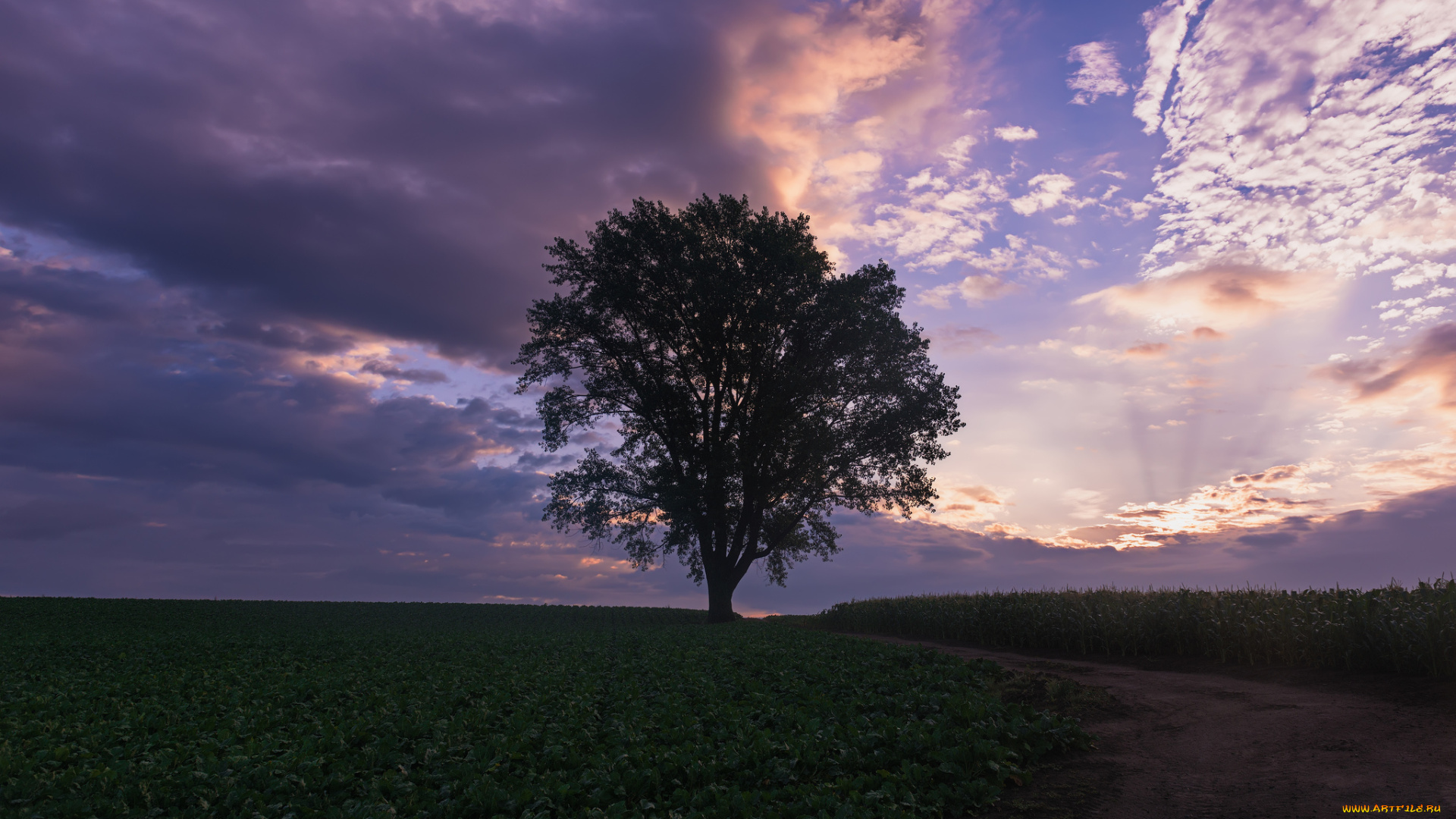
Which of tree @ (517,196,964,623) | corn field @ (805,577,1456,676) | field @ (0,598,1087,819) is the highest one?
tree @ (517,196,964,623)

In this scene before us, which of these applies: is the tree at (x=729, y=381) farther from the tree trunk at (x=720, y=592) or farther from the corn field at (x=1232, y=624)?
the corn field at (x=1232, y=624)

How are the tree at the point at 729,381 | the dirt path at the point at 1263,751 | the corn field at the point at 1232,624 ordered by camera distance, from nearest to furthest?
the dirt path at the point at 1263,751 < the corn field at the point at 1232,624 < the tree at the point at 729,381

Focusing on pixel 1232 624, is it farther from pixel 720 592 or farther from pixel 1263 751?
pixel 720 592

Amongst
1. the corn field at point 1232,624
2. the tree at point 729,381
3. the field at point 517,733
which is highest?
the tree at point 729,381

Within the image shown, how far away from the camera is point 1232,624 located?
1633cm

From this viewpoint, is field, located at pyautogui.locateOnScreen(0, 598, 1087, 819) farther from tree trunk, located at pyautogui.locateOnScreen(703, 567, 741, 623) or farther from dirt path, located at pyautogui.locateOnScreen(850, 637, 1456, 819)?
tree trunk, located at pyautogui.locateOnScreen(703, 567, 741, 623)

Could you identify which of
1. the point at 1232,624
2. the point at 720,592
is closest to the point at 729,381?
the point at 720,592

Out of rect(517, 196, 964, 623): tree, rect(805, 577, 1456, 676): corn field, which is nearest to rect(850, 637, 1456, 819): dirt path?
rect(805, 577, 1456, 676): corn field

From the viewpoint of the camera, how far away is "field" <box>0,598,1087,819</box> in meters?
8.36

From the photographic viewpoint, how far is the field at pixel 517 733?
8359mm

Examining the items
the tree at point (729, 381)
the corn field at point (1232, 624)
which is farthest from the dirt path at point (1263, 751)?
the tree at point (729, 381)

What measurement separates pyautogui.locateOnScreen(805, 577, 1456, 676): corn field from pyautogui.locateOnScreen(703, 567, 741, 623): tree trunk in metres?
10.3

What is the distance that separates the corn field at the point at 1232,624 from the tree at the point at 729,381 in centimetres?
886

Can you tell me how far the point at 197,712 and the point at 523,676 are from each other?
5985mm
